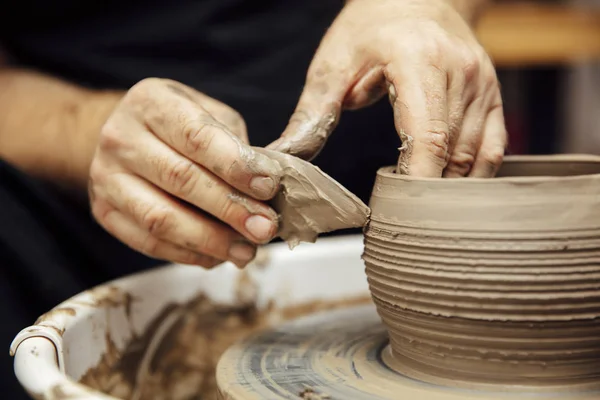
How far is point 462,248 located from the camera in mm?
726

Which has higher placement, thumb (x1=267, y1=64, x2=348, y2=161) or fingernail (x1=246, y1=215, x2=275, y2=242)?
thumb (x1=267, y1=64, x2=348, y2=161)

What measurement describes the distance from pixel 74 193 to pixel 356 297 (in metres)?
0.60

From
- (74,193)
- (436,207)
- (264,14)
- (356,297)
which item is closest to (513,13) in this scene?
(264,14)

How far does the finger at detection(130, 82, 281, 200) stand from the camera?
2.69 feet

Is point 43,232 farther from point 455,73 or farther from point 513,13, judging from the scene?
point 513,13

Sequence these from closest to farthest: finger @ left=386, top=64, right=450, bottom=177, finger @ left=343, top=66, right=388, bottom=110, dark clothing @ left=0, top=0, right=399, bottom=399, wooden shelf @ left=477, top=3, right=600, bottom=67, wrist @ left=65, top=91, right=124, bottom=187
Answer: finger @ left=386, top=64, right=450, bottom=177 < finger @ left=343, top=66, right=388, bottom=110 < wrist @ left=65, top=91, right=124, bottom=187 < dark clothing @ left=0, top=0, right=399, bottom=399 < wooden shelf @ left=477, top=3, right=600, bottom=67

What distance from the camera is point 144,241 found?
0.98 m

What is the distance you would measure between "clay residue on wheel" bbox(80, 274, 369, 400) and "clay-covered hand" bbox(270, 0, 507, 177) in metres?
0.49

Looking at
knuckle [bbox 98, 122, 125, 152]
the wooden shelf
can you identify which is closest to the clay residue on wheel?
knuckle [bbox 98, 122, 125, 152]

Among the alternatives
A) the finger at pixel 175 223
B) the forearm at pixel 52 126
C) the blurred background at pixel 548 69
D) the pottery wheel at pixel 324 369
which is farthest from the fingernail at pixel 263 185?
the blurred background at pixel 548 69

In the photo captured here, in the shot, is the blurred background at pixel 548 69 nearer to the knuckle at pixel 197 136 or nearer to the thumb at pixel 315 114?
the thumb at pixel 315 114

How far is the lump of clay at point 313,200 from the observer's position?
837mm

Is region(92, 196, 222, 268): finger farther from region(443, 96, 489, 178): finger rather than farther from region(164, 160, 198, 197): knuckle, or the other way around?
region(443, 96, 489, 178): finger

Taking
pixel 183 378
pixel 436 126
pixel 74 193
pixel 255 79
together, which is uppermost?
pixel 436 126
